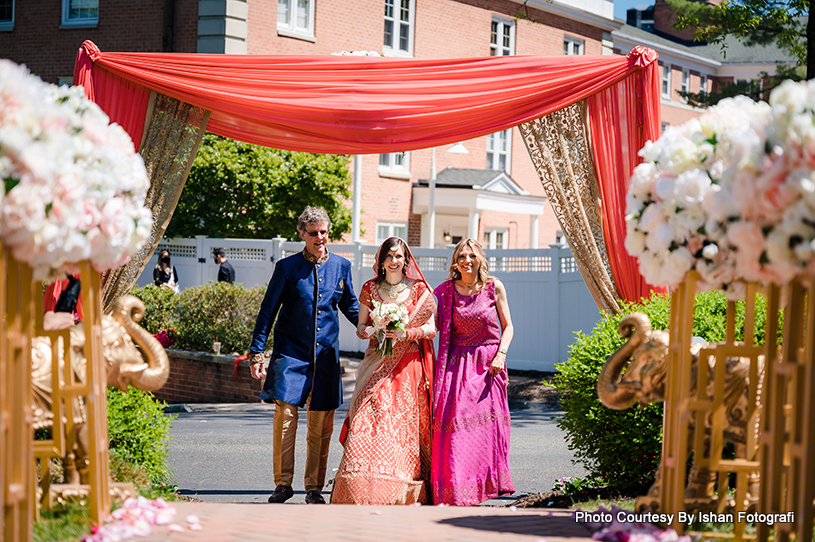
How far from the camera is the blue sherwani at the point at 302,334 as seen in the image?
5.98 m

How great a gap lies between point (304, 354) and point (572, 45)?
74.2ft

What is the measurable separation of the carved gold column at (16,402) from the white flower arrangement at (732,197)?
8.52 feet

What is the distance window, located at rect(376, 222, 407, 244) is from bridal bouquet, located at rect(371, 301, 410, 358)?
16057mm

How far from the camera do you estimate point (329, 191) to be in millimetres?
17625

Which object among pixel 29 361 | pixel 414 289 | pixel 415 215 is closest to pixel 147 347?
pixel 29 361

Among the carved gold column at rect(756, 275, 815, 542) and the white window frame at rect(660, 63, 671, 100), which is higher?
the white window frame at rect(660, 63, 671, 100)

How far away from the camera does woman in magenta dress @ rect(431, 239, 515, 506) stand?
575 centimetres

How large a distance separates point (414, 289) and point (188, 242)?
11549 mm

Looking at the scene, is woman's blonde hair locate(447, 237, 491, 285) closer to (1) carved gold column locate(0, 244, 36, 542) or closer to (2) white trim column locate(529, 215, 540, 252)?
(1) carved gold column locate(0, 244, 36, 542)

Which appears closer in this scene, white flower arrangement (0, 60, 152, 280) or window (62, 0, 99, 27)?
white flower arrangement (0, 60, 152, 280)

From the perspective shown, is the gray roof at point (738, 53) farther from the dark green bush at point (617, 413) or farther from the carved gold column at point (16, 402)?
the carved gold column at point (16, 402)

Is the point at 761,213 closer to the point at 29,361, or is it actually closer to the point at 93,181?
the point at 93,181

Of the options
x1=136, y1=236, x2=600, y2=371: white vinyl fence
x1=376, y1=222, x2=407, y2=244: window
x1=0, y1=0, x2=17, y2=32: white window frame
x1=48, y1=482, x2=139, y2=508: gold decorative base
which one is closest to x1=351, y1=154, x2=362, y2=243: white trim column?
x1=136, y1=236, x2=600, y2=371: white vinyl fence

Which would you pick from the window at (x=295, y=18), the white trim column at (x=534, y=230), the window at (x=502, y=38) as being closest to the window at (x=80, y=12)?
the window at (x=295, y=18)
